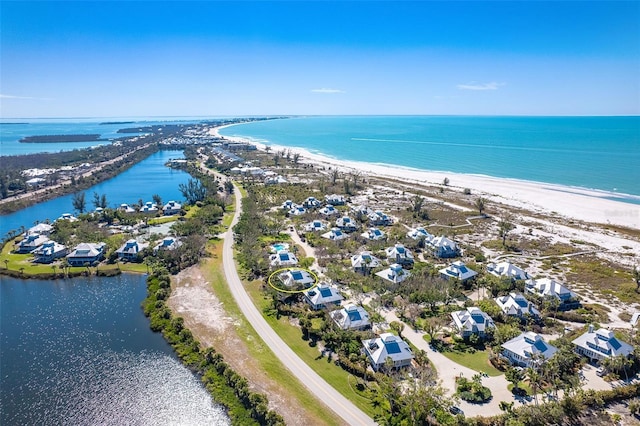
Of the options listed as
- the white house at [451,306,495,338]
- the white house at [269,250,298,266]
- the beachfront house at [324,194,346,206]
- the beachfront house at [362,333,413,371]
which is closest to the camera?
the beachfront house at [362,333,413,371]

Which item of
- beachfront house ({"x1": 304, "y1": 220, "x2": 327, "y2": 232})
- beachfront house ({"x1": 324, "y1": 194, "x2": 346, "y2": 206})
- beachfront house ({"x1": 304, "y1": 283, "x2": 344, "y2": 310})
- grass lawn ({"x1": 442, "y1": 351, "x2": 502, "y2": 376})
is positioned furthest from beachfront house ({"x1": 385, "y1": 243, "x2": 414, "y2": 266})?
beachfront house ({"x1": 324, "y1": 194, "x2": 346, "y2": 206})

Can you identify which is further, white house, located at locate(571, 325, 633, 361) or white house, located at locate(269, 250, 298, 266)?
white house, located at locate(269, 250, 298, 266)

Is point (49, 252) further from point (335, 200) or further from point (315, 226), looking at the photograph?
point (335, 200)

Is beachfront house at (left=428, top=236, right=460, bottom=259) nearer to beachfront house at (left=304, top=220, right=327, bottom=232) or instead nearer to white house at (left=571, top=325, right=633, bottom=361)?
beachfront house at (left=304, top=220, right=327, bottom=232)

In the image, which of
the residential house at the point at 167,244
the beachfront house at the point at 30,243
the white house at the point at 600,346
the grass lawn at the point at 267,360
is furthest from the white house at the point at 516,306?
the beachfront house at the point at 30,243

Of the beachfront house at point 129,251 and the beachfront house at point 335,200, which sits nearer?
the beachfront house at point 129,251

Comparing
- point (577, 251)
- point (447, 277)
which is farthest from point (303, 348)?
point (577, 251)

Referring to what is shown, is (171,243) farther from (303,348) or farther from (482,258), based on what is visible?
(482,258)

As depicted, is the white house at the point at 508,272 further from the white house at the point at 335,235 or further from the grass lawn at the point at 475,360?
the white house at the point at 335,235
